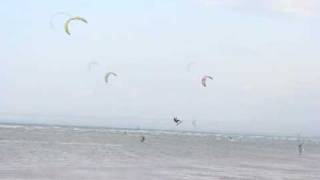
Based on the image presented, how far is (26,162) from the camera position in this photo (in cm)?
3005

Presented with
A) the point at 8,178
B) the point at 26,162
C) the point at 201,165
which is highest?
the point at 201,165

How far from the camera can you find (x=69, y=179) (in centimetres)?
2411

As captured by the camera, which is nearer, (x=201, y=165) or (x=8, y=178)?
(x=8, y=178)

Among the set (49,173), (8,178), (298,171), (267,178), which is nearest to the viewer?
(8,178)

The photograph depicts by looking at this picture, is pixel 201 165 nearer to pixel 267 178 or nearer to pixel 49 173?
pixel 267 178

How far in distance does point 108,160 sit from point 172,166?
3.61m

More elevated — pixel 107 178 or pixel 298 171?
pixel 298 171

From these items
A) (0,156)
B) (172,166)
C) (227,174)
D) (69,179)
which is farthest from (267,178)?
(0,156)

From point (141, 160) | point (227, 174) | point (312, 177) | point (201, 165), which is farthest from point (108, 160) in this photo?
point (312, 177)

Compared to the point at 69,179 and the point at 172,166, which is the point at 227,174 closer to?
the point at 172,166

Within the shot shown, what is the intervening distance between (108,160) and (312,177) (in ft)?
31.6

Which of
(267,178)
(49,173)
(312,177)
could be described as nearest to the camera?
(49,173)

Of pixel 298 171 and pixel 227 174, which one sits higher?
pixel 298 171

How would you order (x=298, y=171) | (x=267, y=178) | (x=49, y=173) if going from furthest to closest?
(x=298, y=171) < (x=267, y=178) < (x=49, y=173)
